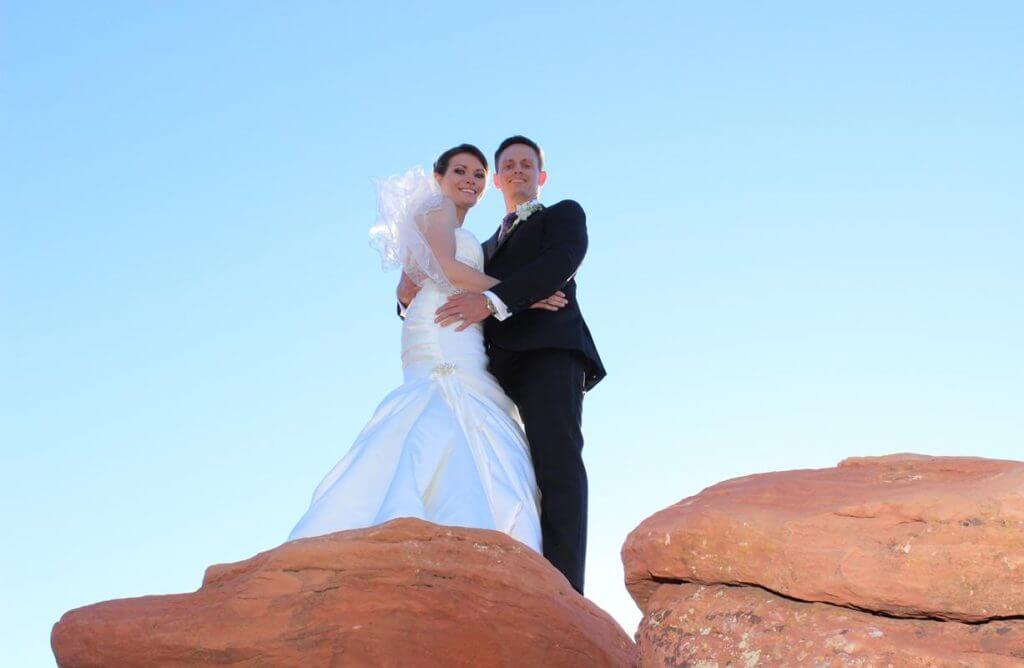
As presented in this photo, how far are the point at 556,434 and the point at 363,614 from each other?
307cm

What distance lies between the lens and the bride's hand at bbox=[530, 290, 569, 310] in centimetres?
794

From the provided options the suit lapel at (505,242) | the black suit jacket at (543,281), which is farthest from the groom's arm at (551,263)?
the suit lapel at (505,242)

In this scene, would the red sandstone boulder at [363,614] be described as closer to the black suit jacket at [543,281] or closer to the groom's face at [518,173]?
the black suit jacket at [543,281]

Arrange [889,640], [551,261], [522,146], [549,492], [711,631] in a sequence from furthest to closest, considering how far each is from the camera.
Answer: [522,146]
[551,261]
[549,492]
[711,631]
[889,640]

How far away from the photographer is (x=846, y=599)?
154 inches

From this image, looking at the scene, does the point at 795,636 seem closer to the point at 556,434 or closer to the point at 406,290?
the point at 556,434

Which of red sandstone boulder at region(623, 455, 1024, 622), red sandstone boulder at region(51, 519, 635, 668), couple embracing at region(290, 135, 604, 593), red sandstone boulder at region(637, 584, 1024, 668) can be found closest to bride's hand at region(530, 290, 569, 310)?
couple embracing at region(290, 135, 604, 593)

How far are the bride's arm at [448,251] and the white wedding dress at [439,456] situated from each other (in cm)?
23

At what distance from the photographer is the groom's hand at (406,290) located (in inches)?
336

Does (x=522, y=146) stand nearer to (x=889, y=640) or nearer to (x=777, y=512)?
(x=777, y=512)

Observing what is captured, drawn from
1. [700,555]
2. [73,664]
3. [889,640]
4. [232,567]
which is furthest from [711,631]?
[73,664]

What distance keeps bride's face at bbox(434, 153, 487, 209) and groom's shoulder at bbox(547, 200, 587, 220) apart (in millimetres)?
580

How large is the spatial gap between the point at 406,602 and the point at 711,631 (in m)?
1.22

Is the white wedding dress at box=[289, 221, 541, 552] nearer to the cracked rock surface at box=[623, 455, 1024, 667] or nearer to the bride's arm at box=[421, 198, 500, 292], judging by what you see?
the bride's arm at box=[421, 198, 500, 292]
